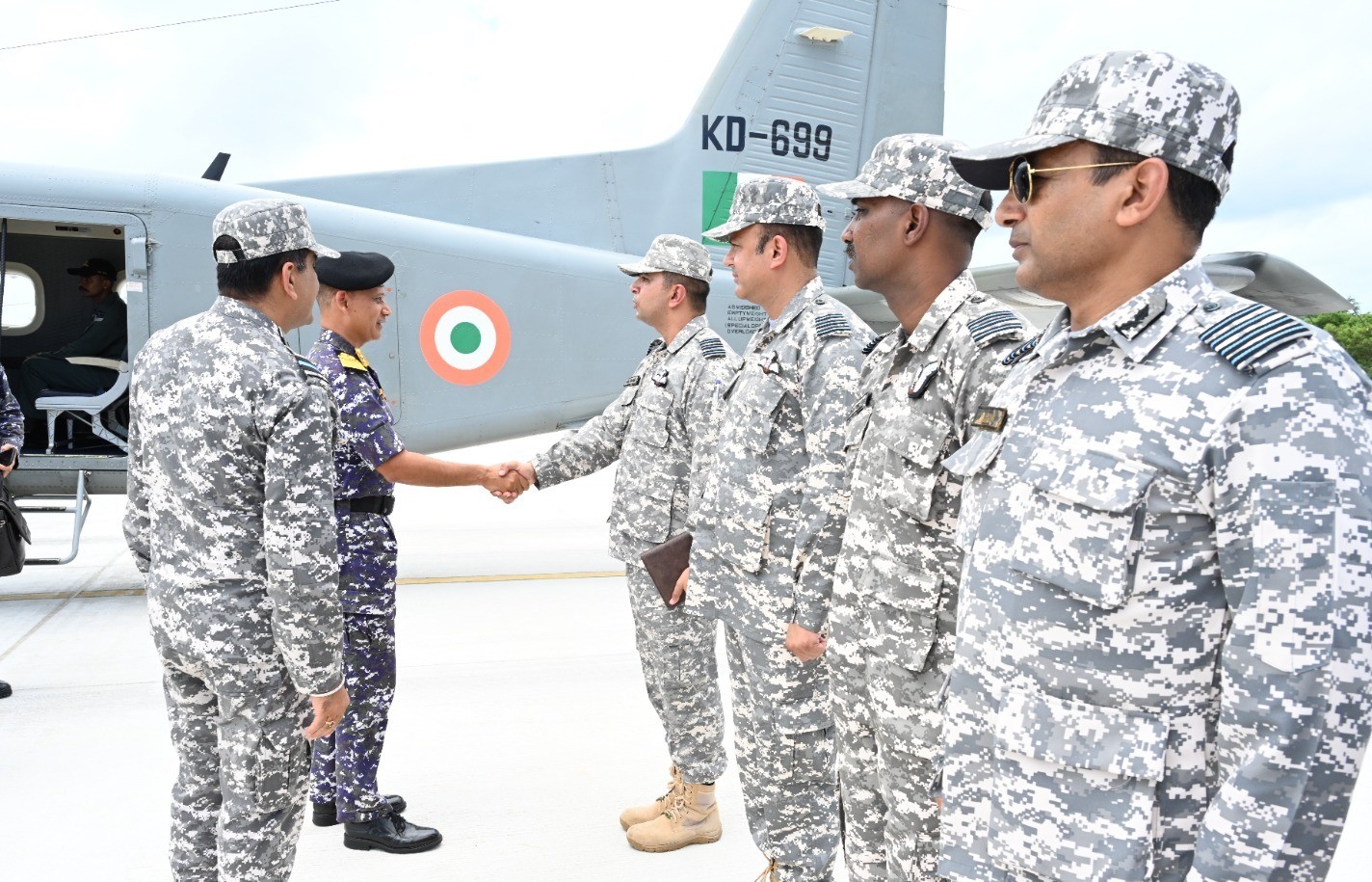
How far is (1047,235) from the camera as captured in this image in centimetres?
141

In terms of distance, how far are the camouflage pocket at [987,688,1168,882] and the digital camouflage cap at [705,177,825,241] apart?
1920 millimetres

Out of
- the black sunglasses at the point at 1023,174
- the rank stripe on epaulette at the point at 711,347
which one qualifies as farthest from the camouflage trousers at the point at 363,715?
the black sunglasses at the point at 1023,174

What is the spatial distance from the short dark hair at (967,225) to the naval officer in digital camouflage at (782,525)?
0.48 meters

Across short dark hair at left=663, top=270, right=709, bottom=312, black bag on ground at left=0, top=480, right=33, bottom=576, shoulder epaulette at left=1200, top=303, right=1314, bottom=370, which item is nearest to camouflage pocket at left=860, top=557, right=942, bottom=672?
shoulder epaulette at left=1200, top=303, right=1314, bottom=370

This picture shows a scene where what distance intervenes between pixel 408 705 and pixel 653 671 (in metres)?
1.68

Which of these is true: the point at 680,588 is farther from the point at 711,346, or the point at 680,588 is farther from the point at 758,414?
the point at 711,346

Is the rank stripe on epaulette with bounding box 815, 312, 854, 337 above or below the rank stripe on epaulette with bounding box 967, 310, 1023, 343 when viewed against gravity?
below

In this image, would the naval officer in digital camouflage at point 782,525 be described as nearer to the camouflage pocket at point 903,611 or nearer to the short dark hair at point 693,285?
the camouflage pocket at point 903,611

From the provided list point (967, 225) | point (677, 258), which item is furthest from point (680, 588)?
point (967, 225)

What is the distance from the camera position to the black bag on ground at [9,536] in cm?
451

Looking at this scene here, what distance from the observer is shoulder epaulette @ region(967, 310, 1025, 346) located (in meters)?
2.04

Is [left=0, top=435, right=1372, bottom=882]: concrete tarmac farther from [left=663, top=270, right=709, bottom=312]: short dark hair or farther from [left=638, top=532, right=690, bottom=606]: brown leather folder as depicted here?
[left=663, top=270, right=709, bottom=312]: short dark hair

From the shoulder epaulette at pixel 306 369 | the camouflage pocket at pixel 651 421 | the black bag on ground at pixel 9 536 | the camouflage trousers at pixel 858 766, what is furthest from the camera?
the black bag on ground at pixel 9 536

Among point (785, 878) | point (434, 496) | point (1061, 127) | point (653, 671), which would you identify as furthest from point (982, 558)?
point (434, 496)
